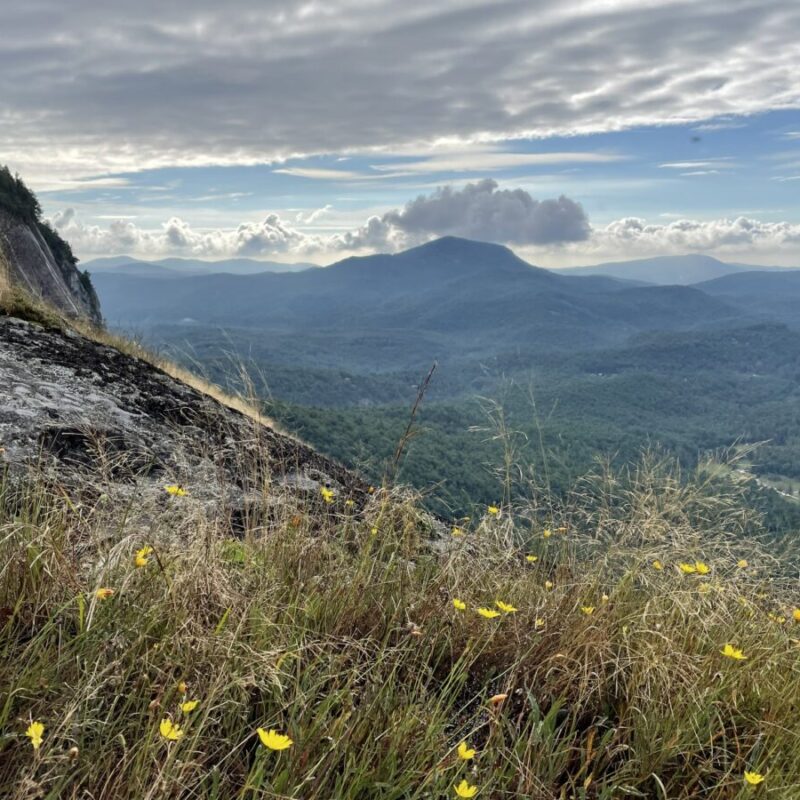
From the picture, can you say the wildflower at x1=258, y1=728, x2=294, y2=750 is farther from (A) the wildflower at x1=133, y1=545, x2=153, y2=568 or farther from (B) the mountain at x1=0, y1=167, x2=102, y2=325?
(B) the mountain at x1=0, y1=167, x2=102, y2=325

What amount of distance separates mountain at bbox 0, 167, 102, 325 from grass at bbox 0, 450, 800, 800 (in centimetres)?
915

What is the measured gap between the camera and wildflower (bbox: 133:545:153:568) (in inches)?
86.6

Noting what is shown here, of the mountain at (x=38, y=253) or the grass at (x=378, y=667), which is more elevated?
the mountain at (x=38, y=253)

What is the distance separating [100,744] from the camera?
1.70 m

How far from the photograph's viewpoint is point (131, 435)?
181 inches

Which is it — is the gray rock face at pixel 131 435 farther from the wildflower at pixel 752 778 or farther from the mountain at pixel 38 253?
the mountain at pixel 38 253

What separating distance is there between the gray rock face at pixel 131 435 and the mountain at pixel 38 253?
17.3ft

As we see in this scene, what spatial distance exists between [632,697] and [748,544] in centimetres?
163

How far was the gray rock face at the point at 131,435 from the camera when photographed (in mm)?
3619

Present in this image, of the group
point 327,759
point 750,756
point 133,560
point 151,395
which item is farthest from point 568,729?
point 151,395

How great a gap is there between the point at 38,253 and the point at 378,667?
83.8ft

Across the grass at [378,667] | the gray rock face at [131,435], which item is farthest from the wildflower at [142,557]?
the gray rock face at [131,435]

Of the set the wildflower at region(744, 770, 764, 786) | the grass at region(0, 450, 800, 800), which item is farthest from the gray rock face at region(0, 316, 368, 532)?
the wildflower at region(744, 770, 764, 786)

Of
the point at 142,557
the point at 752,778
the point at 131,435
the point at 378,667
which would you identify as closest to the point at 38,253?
the point at 131,435
